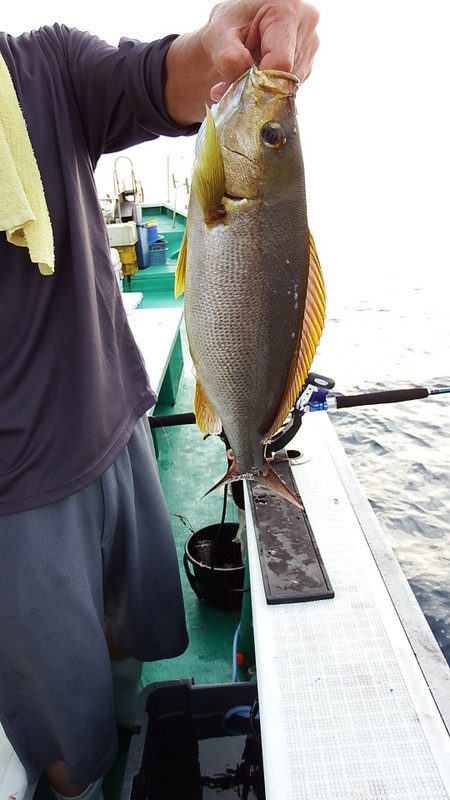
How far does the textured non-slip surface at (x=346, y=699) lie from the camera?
1190mm

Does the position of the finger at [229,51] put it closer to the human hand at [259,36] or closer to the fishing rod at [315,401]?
the human hand at [259,36]

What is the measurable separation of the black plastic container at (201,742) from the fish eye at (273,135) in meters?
Result: 1.76

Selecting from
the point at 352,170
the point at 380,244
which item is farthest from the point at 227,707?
the point at 352,170

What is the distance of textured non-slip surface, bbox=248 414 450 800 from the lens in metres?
1.19

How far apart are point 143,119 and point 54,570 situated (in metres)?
1.28

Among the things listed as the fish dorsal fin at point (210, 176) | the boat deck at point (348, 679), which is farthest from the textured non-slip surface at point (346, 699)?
the fish dorsal fin at point (210, 176)

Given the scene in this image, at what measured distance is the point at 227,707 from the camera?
1993mm

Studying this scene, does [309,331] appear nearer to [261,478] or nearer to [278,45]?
[261,478]

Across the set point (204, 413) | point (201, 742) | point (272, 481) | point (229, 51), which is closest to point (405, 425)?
point (201, 742)

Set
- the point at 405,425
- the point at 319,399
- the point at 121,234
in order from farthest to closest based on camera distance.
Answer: the point at 405,425
the point at 121,234
the point at 319,399

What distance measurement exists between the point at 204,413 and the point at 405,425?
21.3 ft

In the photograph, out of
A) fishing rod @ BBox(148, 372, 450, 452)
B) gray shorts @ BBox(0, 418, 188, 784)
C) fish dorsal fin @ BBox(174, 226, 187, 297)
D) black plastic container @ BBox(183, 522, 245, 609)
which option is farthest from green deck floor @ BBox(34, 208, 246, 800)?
fish dorsal fin @ BBox(174, 226, 187, 297)

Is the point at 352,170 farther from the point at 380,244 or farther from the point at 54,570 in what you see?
the point at 54,570

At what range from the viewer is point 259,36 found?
1146 mm
